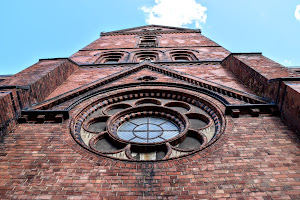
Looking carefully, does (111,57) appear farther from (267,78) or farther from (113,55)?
(267,78)

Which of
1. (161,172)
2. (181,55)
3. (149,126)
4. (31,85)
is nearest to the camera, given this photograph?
(161,172)

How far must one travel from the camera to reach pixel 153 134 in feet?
18.5

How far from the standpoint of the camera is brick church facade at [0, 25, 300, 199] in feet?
12.1

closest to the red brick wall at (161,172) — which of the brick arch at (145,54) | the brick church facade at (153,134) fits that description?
the brick church facade at (153,134)

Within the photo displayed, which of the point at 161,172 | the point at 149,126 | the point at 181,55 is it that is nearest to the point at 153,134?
the point at 149,126

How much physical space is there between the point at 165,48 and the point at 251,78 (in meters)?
8.86

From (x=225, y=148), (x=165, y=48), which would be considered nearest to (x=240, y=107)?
(x=225, y=148)

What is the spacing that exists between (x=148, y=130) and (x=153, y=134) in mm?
219

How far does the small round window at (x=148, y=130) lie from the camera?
18.0 feet

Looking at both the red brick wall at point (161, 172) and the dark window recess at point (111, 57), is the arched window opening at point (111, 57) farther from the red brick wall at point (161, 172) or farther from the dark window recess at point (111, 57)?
the red brick wall at point (161, 172)

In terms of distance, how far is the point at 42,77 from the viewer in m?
7.25

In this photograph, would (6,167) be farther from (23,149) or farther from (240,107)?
(240,107)

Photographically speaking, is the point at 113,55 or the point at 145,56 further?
the point at 113,55

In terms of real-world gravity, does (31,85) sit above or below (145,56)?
above
